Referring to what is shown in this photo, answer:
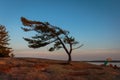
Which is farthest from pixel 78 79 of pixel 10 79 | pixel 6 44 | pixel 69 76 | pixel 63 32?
pixel 6 44

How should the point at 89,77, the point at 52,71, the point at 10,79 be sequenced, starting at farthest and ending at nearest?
the point at 52,71 → the point at 89,77 → the point at 10,79

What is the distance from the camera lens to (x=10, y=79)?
2238 cm

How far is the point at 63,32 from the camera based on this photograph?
35.4 metres

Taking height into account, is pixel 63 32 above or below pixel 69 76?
above

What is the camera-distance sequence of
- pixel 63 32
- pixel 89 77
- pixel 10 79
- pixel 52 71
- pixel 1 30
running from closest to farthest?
pixel 10 79, pixel 89 77, pixel 52 71, pixel 63 32, pixel 1 30

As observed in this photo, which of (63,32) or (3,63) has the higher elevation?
(63,32)

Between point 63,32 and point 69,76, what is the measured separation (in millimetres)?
12198

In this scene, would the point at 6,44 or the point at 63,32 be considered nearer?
the point at 63,32

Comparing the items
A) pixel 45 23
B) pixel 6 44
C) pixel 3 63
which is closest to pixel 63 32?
pixel 45 23

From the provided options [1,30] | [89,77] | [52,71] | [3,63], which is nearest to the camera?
[89,77]

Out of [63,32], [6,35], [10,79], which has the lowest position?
[10,79]

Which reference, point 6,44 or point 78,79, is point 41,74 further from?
point 6,44

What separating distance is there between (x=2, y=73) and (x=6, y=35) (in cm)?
3893

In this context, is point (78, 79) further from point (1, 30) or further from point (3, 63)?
point (1, 30)
